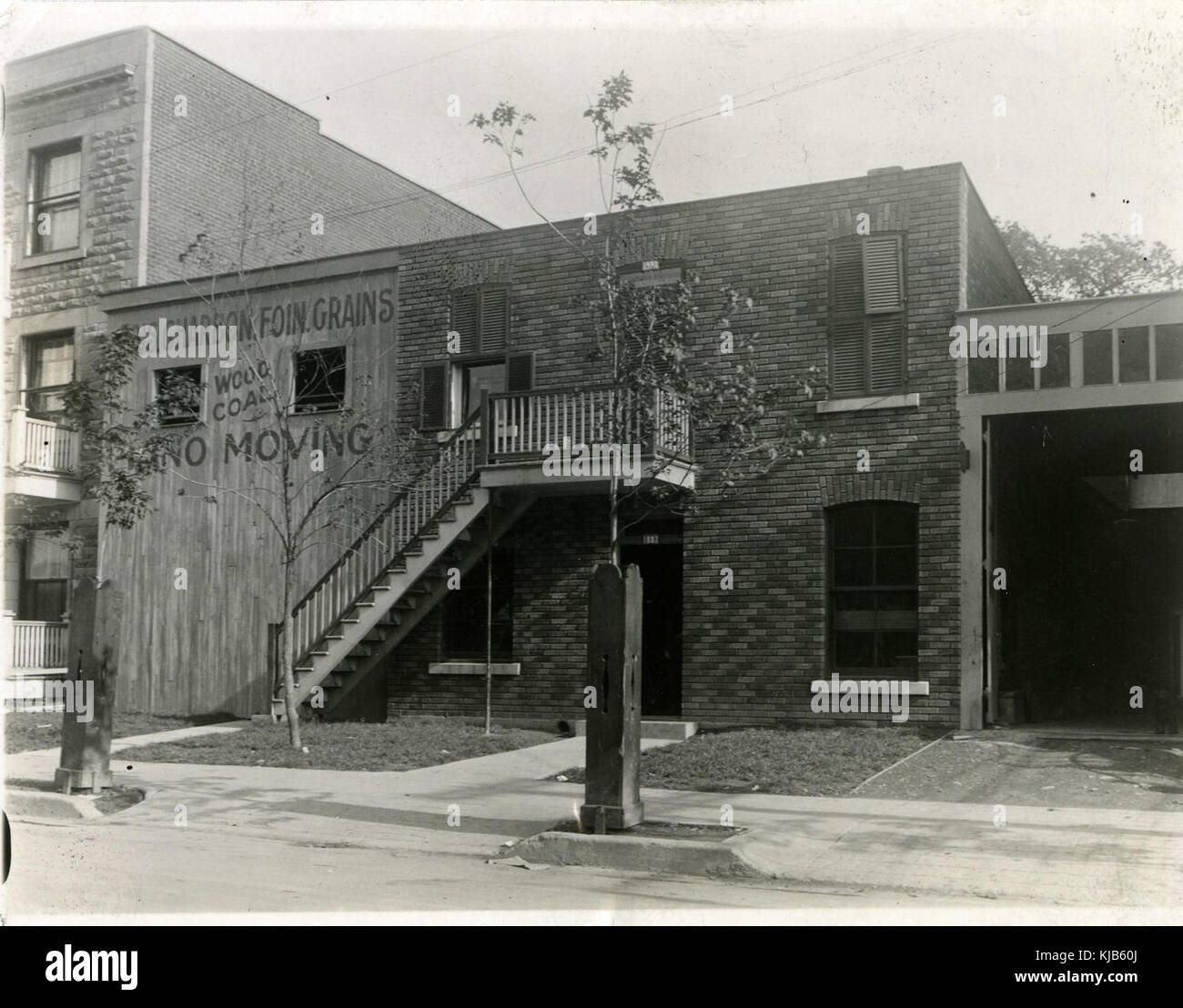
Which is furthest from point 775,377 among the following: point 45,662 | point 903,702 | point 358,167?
point 358,167

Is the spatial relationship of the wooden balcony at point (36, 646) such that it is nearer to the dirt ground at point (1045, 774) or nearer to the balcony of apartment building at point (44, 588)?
the balcony of apartment building at point (44, 588)

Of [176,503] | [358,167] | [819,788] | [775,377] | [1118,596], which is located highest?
[358,167]

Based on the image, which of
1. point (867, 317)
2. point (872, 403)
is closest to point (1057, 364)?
point (872, 403)

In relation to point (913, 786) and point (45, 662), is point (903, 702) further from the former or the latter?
point (45, 662)

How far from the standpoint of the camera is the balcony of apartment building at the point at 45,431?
21.1 metres

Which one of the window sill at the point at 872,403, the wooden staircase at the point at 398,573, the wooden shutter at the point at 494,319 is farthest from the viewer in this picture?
the wooden shutter at the point at 494,319

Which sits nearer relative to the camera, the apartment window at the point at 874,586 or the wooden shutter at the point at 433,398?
the apartment window at the point at 874,586

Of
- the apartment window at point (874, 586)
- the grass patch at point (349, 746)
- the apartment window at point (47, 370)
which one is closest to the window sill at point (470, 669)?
the grass patch at point (349, 746)

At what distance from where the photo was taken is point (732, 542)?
16.8 meters

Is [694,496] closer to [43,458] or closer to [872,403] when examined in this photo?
[872,403]

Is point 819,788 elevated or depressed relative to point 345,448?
depressed

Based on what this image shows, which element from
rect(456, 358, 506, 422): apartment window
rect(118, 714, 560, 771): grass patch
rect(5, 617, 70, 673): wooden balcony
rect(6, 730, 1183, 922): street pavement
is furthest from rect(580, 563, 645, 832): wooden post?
rect(5, 617, 70, 673): wooden balcony

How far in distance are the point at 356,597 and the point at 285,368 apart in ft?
16.5
